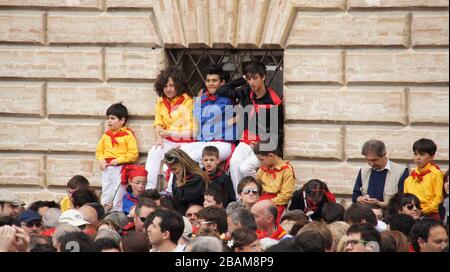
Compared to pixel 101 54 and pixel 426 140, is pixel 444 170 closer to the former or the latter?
pixel 426 140

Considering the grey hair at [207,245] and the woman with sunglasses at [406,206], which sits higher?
the woman with sunglasses at [406,206]

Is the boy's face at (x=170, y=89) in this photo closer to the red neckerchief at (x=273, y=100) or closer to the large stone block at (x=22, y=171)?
the red neckerchief at (x=273, y=100)

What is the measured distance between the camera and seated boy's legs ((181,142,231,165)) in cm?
1722

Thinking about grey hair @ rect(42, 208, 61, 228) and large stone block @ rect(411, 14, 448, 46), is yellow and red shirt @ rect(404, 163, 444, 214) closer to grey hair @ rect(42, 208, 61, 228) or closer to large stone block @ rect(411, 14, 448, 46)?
large stone block @ rect(411, 14, 448, 46)

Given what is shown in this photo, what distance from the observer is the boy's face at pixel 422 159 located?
16142mm

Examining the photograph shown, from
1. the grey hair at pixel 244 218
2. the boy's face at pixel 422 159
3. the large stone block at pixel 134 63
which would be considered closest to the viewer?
the grey hair at pixel 244 218

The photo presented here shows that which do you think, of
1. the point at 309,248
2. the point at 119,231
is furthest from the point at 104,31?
the point at 309,248

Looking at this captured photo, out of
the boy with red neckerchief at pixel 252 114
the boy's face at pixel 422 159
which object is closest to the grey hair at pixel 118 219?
the boy with red neckerchief at pixel 252 114

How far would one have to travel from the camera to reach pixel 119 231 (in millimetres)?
14719

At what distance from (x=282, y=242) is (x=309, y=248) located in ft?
2.28

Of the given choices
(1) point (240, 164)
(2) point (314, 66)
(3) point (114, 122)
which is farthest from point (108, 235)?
(2) point (314, 66)

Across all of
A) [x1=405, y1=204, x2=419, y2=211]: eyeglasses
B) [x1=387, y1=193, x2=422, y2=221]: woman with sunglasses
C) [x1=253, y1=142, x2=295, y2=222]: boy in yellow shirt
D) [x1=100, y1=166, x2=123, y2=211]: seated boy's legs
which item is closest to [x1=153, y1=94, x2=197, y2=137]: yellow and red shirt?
[x1=100, y1=166, x2=123, y2=211]: seated boy's legs

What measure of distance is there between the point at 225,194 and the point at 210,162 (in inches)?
29.3

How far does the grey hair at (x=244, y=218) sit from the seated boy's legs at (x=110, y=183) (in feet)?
13.6
